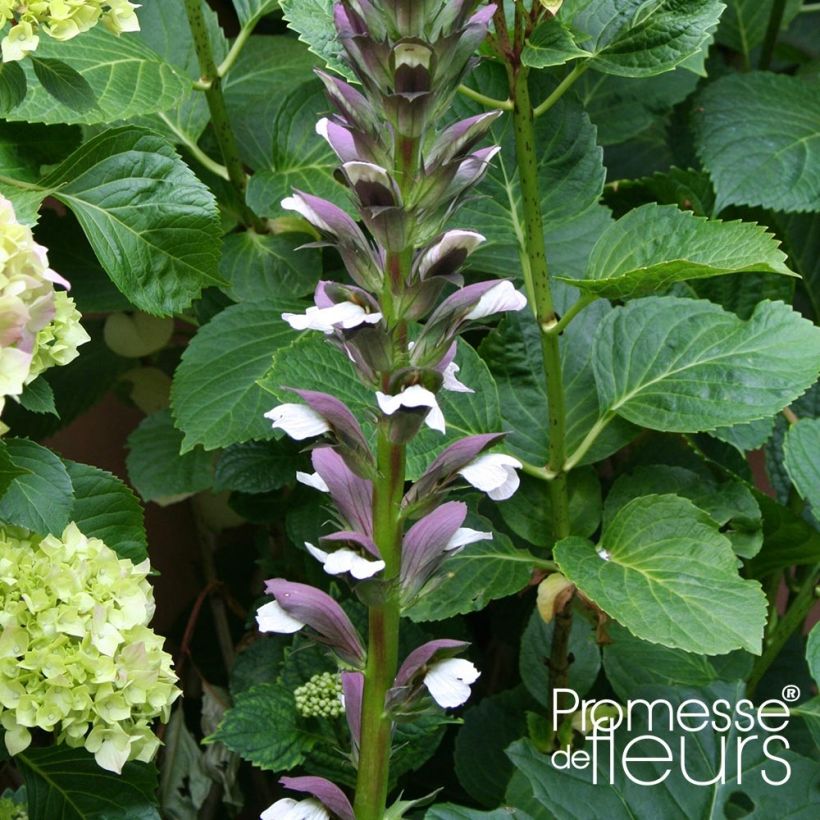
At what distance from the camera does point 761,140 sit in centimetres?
92

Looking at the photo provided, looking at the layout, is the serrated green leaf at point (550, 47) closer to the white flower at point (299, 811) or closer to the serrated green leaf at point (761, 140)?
the serrated green leaf at point (761, 140)

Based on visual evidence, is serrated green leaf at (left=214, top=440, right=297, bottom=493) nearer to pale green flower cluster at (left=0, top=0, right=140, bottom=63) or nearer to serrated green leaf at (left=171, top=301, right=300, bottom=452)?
serrated green leaf at (left=171, top=301, right=300, bottom=452)

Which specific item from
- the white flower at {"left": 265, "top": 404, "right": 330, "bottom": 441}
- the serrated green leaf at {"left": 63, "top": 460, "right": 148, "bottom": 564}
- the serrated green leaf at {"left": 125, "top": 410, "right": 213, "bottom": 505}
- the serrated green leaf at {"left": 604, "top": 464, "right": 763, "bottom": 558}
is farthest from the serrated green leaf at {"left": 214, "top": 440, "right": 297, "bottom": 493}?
the white flower at {"left": 265, "top": 404, "right": 330, "bottom": 441}

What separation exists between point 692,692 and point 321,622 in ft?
1.18

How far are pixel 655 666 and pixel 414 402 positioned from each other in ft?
1.42

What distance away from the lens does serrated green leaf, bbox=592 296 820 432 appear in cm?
72

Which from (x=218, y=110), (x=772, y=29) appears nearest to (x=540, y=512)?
(x=218, y=110)

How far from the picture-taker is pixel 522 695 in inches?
36.3

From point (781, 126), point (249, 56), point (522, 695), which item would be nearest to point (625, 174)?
point (781, 126)

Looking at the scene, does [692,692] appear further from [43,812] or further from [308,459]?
[43,812]

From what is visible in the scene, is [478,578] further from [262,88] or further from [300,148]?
[262,88]

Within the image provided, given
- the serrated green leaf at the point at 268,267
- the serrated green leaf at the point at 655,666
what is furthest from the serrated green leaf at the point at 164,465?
the serrated green leaf at the point at 655,666

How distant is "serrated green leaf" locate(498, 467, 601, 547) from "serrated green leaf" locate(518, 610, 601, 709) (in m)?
0.09

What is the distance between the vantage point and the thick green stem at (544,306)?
0.72 metres
